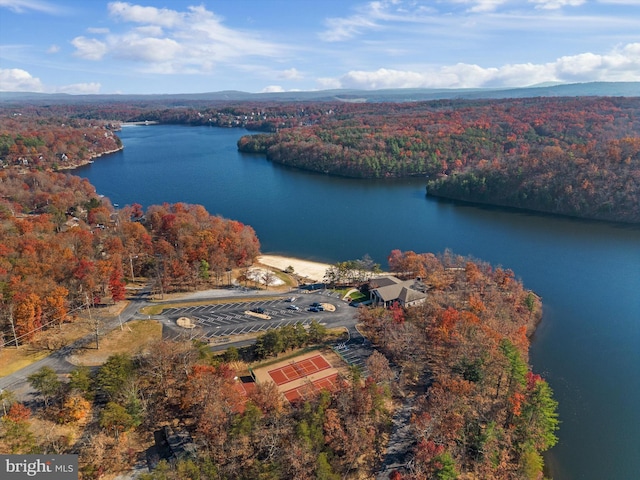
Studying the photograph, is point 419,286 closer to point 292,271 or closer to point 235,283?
point 292,271

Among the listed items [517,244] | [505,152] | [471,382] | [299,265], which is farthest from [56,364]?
[505,152]

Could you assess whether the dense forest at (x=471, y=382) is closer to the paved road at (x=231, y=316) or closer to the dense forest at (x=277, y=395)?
the dense forest at (x=277, y=395)

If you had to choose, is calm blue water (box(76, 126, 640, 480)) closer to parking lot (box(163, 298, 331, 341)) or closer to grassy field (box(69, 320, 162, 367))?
parking lot (box(163, 298, 331, 341))

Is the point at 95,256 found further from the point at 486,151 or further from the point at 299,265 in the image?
the point at 486,151

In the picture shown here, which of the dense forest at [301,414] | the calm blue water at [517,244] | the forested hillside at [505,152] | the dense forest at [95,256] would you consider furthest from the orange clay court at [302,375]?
the forested hillside at [505,152]

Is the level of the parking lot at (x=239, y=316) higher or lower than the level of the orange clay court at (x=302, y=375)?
higher

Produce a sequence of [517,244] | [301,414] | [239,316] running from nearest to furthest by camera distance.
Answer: [301,414], [239,316], [517,244]

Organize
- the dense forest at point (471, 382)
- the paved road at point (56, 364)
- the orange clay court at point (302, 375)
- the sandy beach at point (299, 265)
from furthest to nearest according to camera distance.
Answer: the sandy beach at point (299, 265) → the orange clay court at point (302, 375) → the paved road at point (56, 364) → the dense forest at point (471, 382)
